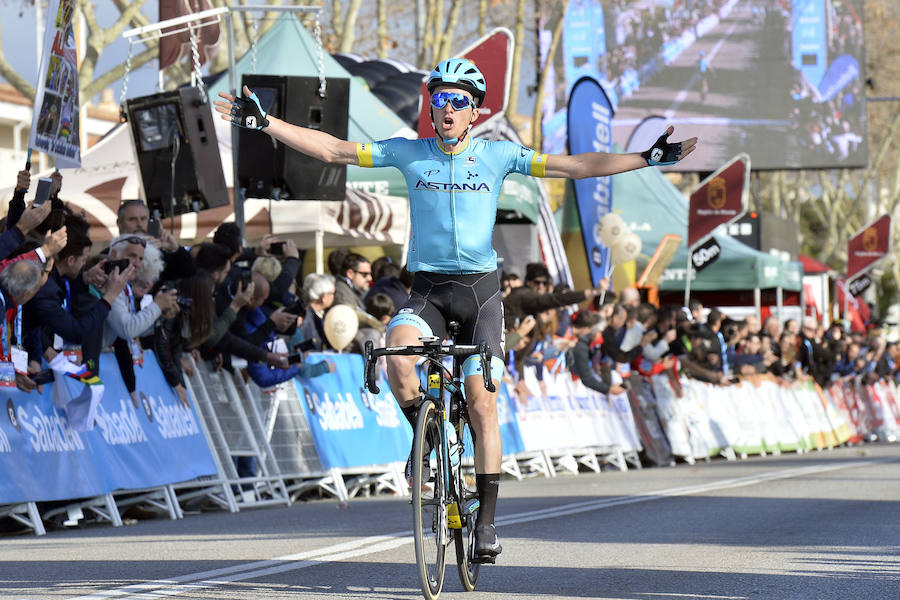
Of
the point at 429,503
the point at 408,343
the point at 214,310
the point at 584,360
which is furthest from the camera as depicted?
the point at 584,360

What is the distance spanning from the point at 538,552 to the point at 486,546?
6.12ft

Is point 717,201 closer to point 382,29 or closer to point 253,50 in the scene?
point 382,29

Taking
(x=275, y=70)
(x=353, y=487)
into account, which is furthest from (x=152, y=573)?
(x=275, y=70)

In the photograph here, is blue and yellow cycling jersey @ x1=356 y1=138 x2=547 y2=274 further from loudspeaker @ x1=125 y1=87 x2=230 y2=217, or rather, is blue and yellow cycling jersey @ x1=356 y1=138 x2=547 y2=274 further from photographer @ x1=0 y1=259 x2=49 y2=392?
loudspeaker @ x1=125 y1=87 x2=230 y2=217

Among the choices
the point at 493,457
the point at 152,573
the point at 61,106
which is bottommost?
the point at 152,573

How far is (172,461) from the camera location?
41.2 ft

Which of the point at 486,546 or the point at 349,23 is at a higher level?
the point at 349,23

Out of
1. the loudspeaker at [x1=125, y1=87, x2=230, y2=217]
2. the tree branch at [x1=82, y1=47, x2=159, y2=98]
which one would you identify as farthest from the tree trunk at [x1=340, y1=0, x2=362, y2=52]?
the loudspeaker at [x1=125, y1=87, x2=230, y2=217]

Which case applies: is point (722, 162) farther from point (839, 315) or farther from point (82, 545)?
point (82, 545)

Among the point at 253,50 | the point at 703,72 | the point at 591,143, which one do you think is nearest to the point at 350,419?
the point at 253,50

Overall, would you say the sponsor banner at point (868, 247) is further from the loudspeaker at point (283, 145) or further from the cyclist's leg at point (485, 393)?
the cyclist's leg at point (485, 393)

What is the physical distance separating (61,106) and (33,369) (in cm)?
221

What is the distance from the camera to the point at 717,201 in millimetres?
30047

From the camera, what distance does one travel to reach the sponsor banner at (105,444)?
10898 millimetres
